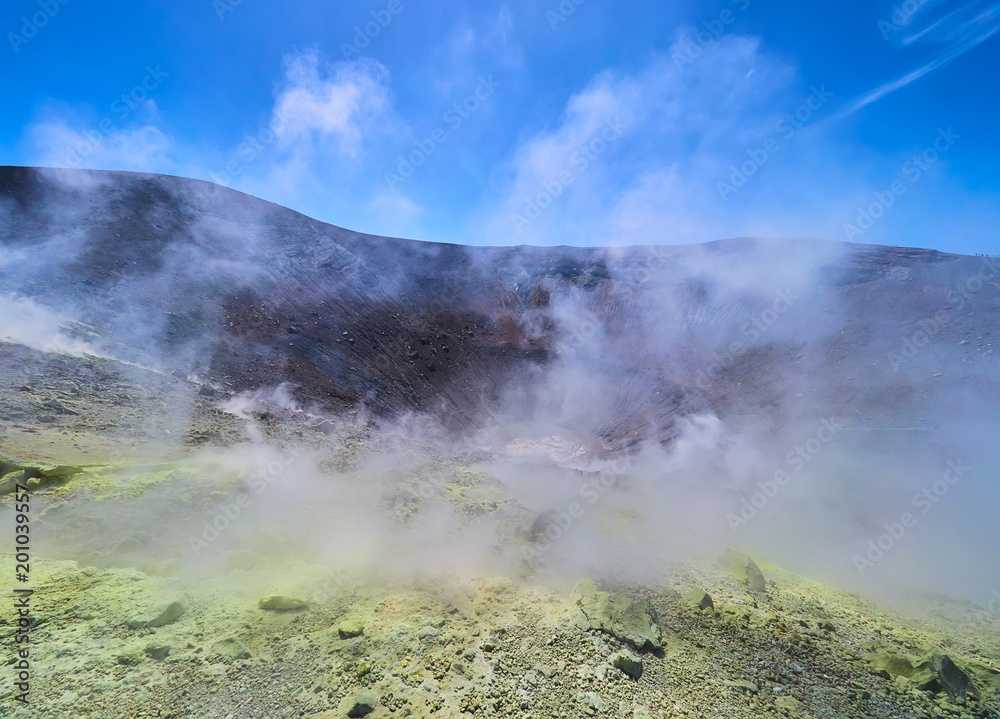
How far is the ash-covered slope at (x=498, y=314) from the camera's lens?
742 inches

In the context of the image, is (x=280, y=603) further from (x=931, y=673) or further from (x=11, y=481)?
(x=931, y=673)

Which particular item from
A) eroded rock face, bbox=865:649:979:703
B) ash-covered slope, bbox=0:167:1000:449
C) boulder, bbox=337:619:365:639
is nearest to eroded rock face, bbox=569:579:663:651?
boulder, bbox=337:619:365:639

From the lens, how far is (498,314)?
35.2 m

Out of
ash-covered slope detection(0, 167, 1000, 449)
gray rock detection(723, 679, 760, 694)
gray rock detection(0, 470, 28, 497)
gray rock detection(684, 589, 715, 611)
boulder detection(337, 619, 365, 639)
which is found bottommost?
gray rock detection(723, 679, 760, 694)

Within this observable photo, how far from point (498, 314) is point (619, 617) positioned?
30243 mm

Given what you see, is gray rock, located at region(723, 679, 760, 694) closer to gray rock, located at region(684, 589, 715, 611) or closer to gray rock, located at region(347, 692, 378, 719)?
gray rock, located at region(684, 589, 715, 611)

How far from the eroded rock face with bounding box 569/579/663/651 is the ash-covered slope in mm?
16660

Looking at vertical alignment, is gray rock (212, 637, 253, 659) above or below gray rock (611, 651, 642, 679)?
below

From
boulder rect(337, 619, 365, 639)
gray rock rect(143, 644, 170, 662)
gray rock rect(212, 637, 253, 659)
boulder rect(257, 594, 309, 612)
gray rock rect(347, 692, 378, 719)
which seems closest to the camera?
gray rock rect(347, 692, 378, 719)

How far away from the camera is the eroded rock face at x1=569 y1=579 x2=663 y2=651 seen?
5.85 m

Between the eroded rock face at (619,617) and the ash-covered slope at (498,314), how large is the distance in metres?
16.7

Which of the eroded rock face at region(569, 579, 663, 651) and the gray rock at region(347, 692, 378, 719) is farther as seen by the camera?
the eroded rock face at region(569, 579, 663, 651)

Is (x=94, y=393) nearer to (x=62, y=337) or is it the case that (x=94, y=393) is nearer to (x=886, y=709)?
(x=62, y=337)

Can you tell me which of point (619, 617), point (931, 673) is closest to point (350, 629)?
point (619, 617)
